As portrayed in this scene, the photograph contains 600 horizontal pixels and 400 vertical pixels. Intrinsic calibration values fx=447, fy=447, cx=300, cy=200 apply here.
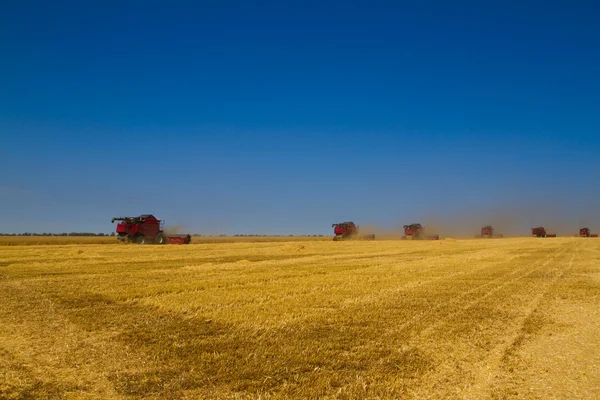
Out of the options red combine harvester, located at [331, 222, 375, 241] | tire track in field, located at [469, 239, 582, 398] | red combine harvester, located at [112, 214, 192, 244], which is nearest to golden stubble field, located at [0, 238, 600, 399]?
tire track in field, located at [469, 239, 582, 398]

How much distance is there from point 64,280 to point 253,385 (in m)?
12.9

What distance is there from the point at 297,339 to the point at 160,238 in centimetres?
4689

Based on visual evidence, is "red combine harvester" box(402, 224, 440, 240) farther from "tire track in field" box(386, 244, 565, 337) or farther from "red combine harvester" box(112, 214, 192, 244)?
"tire track in field" box(386, 244, 565, 337)

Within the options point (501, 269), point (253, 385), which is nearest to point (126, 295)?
point (253, 385)

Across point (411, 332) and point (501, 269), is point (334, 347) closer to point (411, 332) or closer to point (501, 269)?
point (411, 332)

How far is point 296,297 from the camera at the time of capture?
12562 millimetres

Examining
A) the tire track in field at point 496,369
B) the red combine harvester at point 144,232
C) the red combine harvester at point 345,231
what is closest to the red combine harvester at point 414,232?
the red combine harvester at point 345,231

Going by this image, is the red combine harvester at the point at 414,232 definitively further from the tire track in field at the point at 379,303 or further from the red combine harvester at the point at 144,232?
the tire track in field at the point at 379,303

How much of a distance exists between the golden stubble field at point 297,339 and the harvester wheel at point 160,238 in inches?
1429

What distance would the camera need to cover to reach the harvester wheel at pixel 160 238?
52.0 m

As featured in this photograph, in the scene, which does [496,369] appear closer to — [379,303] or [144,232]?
[379,303]

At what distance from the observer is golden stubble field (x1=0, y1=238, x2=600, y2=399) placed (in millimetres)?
6086

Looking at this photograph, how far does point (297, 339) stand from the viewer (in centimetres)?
830

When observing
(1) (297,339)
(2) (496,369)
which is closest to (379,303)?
(1) (297,339)
